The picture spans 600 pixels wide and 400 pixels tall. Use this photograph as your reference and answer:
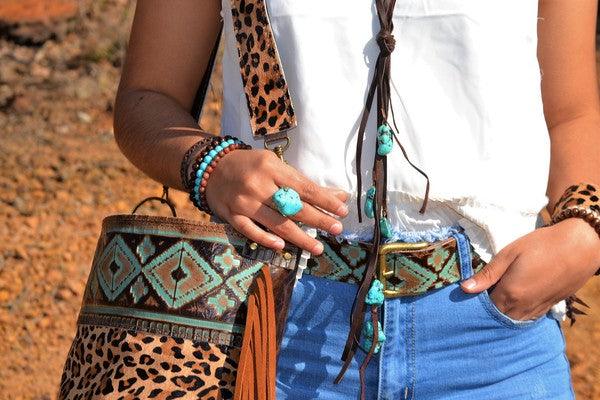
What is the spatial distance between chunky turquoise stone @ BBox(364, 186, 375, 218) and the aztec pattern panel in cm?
20

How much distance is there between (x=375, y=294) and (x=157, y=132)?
1.58 feet

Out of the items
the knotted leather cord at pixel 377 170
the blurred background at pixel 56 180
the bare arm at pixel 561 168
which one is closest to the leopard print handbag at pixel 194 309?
the knotted leather cord at pixel 377 170

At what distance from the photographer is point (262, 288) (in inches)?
66.6

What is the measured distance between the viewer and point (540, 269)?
182 centimetres

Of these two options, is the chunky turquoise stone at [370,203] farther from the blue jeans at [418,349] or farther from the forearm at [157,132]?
the forearm at [157,132]

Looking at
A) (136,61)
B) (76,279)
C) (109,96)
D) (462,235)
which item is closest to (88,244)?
(76,279)

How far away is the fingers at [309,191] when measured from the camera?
1677 mm

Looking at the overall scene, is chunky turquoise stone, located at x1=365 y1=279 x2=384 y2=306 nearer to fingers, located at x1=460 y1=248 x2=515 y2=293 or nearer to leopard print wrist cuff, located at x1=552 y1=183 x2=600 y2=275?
fingers, located at x1=460 y1=248 x2=515 y2=293

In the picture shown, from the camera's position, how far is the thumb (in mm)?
1763

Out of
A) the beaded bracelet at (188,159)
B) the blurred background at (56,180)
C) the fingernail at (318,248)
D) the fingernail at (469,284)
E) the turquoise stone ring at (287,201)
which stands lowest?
the blurred background at (56,180)

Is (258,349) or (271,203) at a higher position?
(271,203)

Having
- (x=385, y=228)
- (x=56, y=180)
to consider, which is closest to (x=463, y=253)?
(x=385, y=228)

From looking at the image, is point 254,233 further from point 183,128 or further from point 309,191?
point 183,128

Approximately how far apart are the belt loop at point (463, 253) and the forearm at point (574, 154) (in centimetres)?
31
